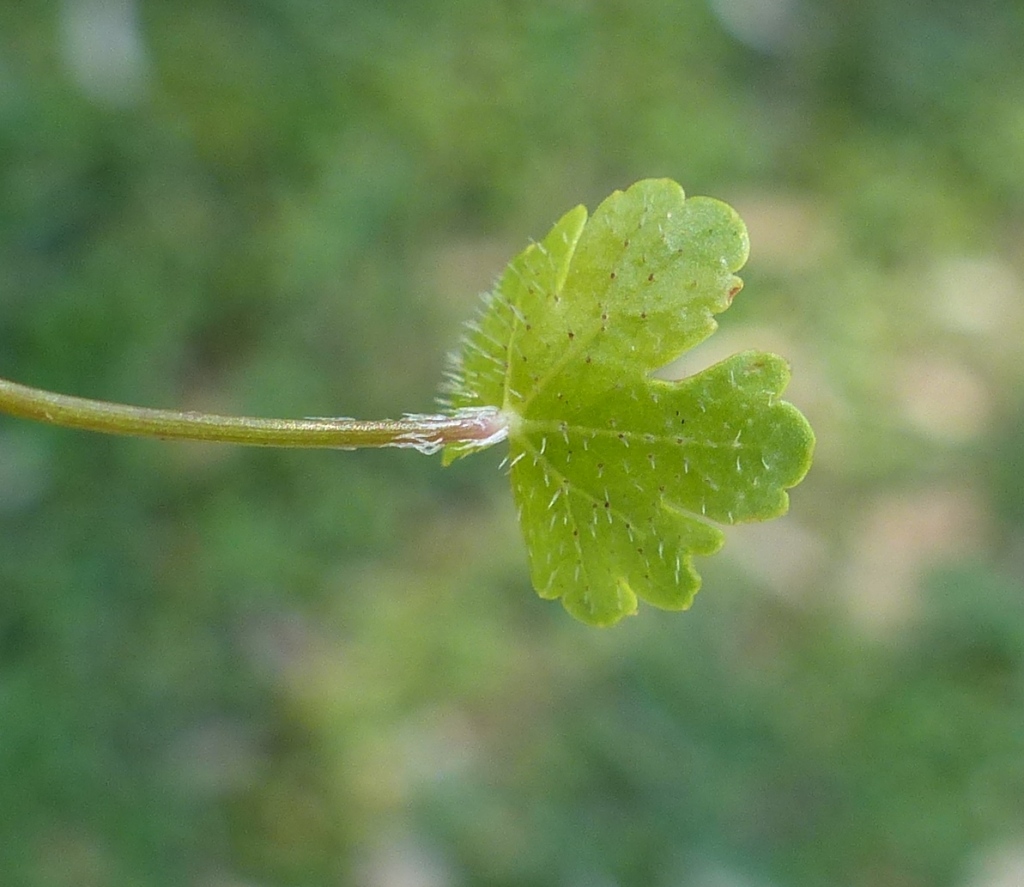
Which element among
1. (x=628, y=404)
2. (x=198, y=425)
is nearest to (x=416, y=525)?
(x=628, y=404)

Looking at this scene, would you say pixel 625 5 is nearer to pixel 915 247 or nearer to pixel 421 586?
pixel 915 247

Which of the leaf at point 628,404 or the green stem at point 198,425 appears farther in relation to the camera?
the leaf at point 628,404

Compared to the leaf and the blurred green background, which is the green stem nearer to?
the leaf

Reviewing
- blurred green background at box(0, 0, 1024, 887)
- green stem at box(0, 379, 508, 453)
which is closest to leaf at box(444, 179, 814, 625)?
green stem at box(0, 379, 508, 453)

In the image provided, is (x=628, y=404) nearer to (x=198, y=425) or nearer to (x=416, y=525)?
(x=198, y=425)

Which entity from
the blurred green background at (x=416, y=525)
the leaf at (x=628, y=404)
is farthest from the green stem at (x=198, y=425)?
the blurred green background at (x=416, y=525)

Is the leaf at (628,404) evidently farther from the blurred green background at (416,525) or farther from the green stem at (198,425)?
the blurred green background at (416,525)

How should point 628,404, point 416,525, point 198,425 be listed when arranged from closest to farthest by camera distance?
point 198,425, point 628,404, point 416,525
